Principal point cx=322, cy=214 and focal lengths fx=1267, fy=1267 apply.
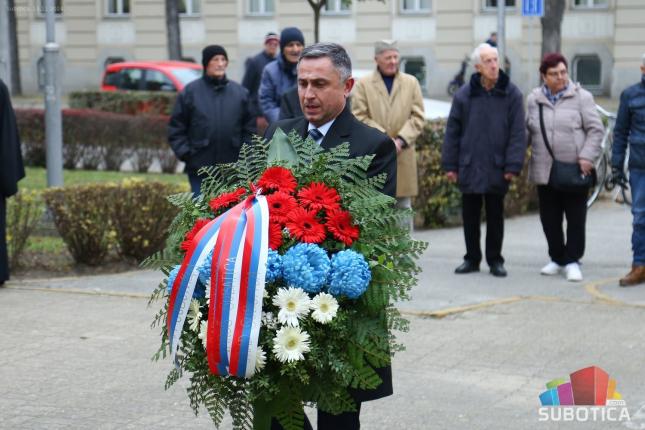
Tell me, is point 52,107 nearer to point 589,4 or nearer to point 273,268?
point 273,268

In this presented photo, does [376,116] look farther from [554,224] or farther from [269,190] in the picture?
[269,190]

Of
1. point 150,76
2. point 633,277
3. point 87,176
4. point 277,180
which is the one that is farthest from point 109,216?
point 150,76

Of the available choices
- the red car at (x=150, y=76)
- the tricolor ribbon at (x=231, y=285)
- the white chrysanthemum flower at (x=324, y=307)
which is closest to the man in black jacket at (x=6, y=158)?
the tricolor ribbon at (x=231, y=285)

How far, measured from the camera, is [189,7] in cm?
3991

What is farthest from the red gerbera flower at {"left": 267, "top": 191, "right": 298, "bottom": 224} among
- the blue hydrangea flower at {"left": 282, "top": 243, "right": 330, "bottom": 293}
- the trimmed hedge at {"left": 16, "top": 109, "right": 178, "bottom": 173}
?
the trimmed hedge at {"left": 16, "top": 109, "right": 178, "bottom": 173}

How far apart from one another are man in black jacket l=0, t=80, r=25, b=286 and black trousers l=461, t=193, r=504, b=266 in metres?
3.69

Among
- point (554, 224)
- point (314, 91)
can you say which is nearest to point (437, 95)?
point (554, 224)

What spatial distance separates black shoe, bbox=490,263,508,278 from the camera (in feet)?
34.2

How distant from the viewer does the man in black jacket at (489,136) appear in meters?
10.3

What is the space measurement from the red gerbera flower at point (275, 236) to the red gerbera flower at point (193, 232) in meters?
0.27

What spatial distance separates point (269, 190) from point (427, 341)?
3.91 metres

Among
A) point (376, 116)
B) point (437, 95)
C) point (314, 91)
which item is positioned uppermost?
point (314, 91)

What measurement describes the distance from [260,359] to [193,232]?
54cm

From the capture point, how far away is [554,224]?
10602 millimetres
